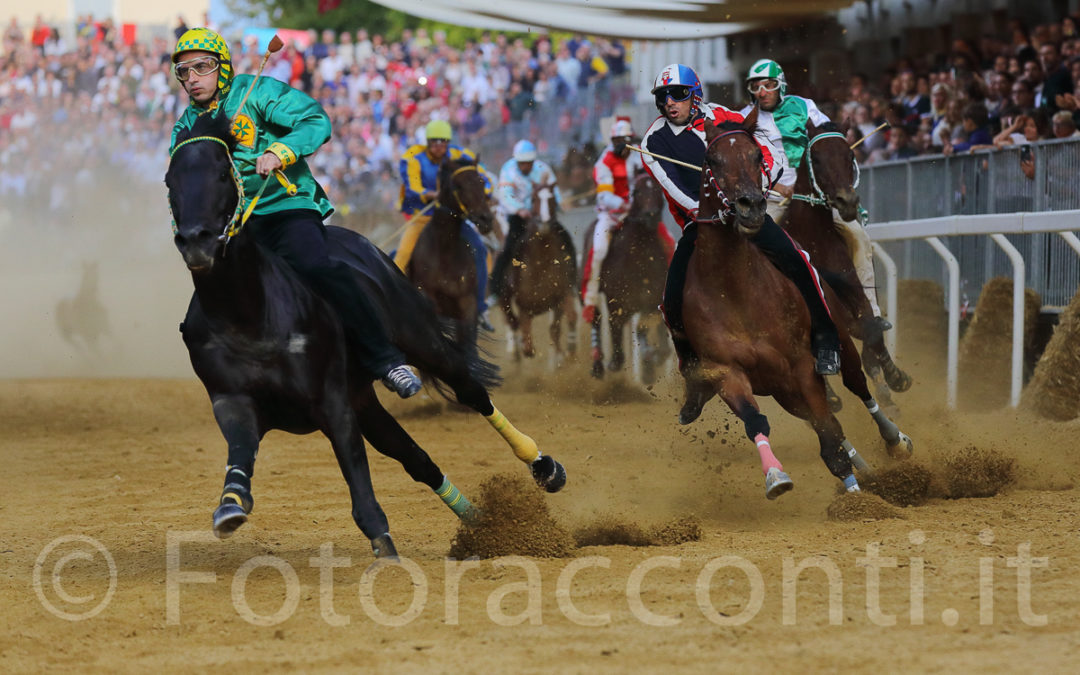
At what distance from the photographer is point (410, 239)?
13336 millimetres

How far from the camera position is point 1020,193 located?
10.8 metres

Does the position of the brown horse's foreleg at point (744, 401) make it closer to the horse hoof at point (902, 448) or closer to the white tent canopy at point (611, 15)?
the horse hoof at point (902, 448)

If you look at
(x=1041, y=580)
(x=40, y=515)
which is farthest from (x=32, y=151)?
(x=1041, y=580)

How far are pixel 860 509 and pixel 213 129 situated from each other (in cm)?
353

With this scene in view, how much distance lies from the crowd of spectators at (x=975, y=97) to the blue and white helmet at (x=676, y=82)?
162 inches

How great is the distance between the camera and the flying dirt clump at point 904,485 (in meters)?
7.28

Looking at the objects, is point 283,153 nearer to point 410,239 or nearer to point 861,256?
point 861,256

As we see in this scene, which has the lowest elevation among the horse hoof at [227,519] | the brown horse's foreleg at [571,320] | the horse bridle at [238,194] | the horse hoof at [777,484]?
the brown horse's foreleg at [571,320]

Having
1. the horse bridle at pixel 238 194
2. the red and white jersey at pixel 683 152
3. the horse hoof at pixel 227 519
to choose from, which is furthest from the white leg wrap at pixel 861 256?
the horse hoof at pixel 227 519

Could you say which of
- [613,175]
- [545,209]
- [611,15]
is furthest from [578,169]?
[613,175]

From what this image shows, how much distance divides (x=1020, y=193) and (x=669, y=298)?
4544 mm

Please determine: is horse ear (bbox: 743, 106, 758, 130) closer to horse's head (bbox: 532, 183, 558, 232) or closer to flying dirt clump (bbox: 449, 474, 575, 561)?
flying dirt clump (bbox: 449, 474, 575, 561)

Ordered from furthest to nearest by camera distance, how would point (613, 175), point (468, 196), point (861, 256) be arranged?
point (613, 175), point (468, 196), point (861, 256)

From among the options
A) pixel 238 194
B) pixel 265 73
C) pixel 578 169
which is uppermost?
pixel 265 73
